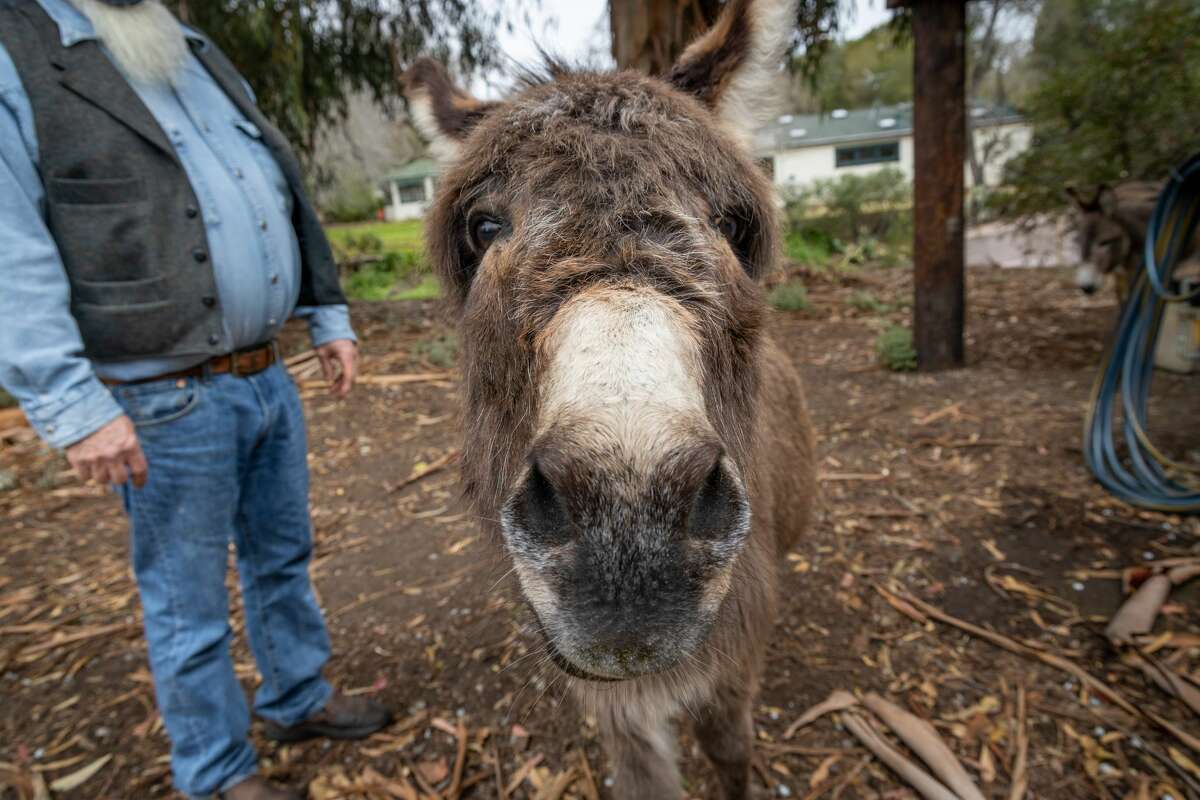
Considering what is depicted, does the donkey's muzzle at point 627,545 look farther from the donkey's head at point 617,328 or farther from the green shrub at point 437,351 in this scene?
the green shrub at point 437,351

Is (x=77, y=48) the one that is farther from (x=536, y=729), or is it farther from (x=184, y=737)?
(x=536, y=729)

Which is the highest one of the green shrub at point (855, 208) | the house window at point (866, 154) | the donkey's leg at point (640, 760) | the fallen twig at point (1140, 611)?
the house window at point (866, 154)

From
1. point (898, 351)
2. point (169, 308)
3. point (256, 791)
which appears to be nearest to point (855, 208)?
point (898, 351)

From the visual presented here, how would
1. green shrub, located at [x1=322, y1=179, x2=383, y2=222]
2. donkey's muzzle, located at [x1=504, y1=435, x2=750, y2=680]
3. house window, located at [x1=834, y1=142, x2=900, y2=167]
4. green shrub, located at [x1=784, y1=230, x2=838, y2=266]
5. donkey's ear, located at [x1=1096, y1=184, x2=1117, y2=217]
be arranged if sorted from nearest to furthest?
donkey's muzzle, located at [x1=504, y1=435, x2=750, y2=680], donkey's ear, located at [x1=1096, y1=184, x2=1117, y2=217], green shrub, located at [x1=784, y1=230, x2=838, y2=266], green shrub, located at [x1=322, y1=179, x2=383, y2=222], house window, located at [x1=834, y1=142, x2=900, y2=167]

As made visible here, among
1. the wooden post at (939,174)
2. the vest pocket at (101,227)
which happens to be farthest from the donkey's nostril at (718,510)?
the wooden post at (939,174)

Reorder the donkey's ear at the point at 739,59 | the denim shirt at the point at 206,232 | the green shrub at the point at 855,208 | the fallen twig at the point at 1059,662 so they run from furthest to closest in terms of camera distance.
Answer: the green shrub at the point at 855,208 → the fallen twig at the point at 1059,662 → the donkey's ear at the point at 739,59 → the denim shirt at the point at 206,232

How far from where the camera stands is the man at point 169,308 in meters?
1.79

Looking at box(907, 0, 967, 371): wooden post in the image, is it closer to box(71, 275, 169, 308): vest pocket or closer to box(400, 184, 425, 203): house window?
box(71, 275, 169, 308): vest pocket

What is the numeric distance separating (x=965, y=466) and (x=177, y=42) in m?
5.67

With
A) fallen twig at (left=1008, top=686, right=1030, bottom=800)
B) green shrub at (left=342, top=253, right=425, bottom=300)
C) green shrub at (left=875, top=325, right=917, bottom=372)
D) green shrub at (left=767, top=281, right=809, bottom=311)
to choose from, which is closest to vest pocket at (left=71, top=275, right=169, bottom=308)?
fallen twig at (left=1008, top=686, right=1030, bottom=800)

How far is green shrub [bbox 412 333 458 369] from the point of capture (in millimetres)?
8422

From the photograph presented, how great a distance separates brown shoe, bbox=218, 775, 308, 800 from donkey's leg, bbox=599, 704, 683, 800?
1406mm

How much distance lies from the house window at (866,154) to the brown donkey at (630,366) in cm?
4296

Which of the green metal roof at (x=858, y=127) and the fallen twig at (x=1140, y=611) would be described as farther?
the green metal roof at (x=858, y=127)
